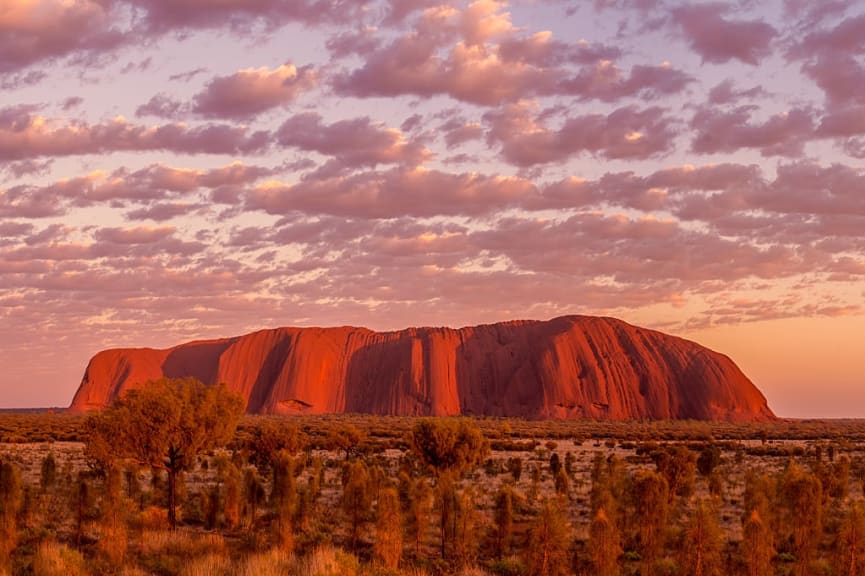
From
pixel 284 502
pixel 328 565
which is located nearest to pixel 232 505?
pixel 284 502

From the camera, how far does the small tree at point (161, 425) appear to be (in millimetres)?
23719

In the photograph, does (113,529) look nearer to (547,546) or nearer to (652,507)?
(547,546)

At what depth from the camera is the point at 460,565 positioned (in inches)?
762

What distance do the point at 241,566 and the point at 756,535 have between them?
9.84 m

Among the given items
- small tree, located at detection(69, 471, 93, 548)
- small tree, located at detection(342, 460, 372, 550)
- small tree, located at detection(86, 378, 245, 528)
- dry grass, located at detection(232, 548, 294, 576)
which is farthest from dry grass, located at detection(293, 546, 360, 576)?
small tree, located at detection(86, 378, 245, 528)

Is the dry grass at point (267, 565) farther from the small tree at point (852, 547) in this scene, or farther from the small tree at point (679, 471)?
the small tree at point (679, 471)

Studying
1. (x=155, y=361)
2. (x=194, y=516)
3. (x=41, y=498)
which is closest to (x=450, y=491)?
(x=194, y=516)

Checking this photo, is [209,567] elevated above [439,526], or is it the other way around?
[209,567]

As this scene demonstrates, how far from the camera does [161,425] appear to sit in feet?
77.7

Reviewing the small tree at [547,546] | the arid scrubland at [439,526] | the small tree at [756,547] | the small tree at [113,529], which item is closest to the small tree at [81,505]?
the arid scrubland at [439,526]

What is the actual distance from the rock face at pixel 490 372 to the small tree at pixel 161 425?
102 metres

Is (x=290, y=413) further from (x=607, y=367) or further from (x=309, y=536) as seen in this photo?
(x=309, y=536)

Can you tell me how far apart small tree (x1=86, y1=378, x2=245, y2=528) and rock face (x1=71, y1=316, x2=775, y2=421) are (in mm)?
102283

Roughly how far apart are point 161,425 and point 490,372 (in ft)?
380
